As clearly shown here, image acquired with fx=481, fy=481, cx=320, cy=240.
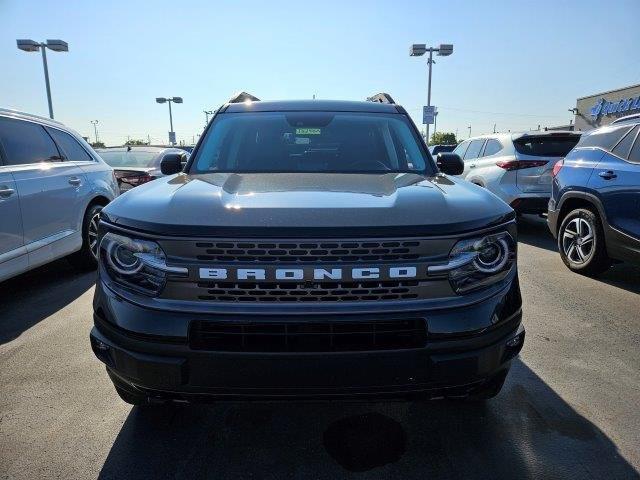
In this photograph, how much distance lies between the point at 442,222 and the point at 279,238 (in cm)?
65

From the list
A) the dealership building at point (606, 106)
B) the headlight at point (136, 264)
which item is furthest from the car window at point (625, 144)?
the dealership building at point (606, 106)

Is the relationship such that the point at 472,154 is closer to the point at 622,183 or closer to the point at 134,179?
the point at 622,183

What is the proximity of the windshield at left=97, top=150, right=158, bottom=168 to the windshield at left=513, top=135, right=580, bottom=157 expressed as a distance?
695 cm

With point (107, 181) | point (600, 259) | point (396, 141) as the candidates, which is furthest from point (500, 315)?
point (107, 181)

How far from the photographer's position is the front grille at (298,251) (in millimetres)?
1841

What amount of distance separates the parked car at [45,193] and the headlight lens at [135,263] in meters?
2.85

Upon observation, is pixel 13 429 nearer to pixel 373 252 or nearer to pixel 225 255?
pixel 225 255

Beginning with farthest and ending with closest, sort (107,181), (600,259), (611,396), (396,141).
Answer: (107,181), (600,259), (396,141), (611,396)

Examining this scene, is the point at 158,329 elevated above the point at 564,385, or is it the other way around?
the point at 158,329

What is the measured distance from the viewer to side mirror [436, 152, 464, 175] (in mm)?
3279

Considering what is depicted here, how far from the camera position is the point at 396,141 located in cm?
344

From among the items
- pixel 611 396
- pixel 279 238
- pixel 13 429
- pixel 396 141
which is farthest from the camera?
pixel 396 141

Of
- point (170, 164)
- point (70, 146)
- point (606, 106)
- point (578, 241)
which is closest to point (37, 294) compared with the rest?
point (70, 146)

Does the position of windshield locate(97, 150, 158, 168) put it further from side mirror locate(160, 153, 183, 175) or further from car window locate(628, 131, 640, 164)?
car window locate(628, 131, 640, 164)
